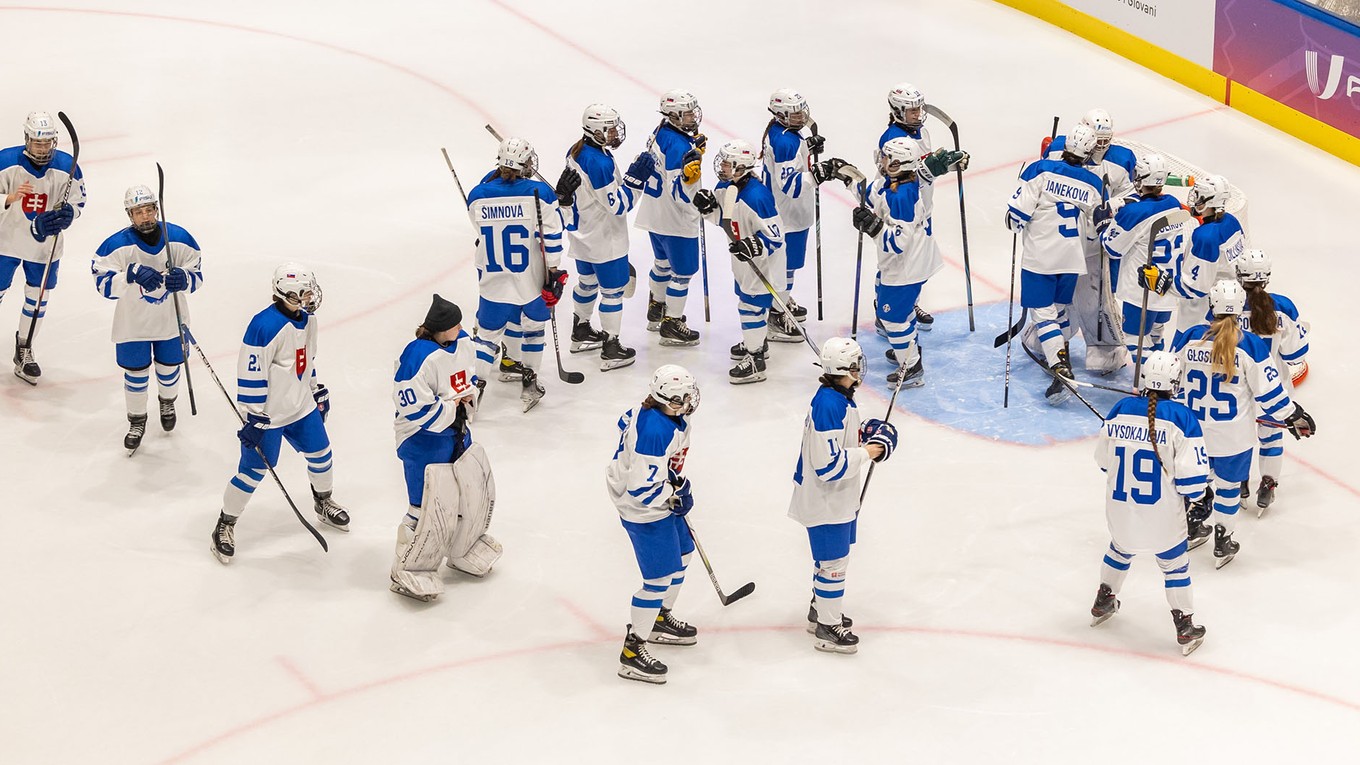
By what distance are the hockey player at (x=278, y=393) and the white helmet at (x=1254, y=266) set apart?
171 inches

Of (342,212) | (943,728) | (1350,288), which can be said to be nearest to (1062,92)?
(1350,288)

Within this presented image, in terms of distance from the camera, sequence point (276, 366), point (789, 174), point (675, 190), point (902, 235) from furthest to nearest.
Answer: point (789, 174) < point (675, 190) < point (902, 235) < point (276, 366)

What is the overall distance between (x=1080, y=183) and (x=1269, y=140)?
4211 mm

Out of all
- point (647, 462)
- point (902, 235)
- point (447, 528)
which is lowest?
point (447, 528)

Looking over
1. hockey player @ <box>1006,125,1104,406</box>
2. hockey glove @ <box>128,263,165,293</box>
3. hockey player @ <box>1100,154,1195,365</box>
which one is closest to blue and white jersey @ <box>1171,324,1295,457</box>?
hockey player @ <box>1100,154,1195,365</box>

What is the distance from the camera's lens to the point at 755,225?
977 centimetres

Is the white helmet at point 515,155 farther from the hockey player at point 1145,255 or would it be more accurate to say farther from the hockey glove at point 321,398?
the hockey player at point 1145,255

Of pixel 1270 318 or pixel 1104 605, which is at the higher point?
pixel 1270 318

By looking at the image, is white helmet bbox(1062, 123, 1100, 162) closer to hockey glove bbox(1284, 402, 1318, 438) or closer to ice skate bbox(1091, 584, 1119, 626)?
hockey glove bbox(1284, 402, 1318, 438)

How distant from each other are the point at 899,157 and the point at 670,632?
127 inches

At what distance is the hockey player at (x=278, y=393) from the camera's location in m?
7.98

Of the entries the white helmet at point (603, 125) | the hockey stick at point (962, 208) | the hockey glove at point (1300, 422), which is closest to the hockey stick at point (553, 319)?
the white helmet at point (603, 125)

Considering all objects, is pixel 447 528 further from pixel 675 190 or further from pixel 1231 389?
pixel 1231 389

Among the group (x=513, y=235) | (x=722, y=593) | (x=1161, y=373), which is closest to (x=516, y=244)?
(x=513, y=235)
